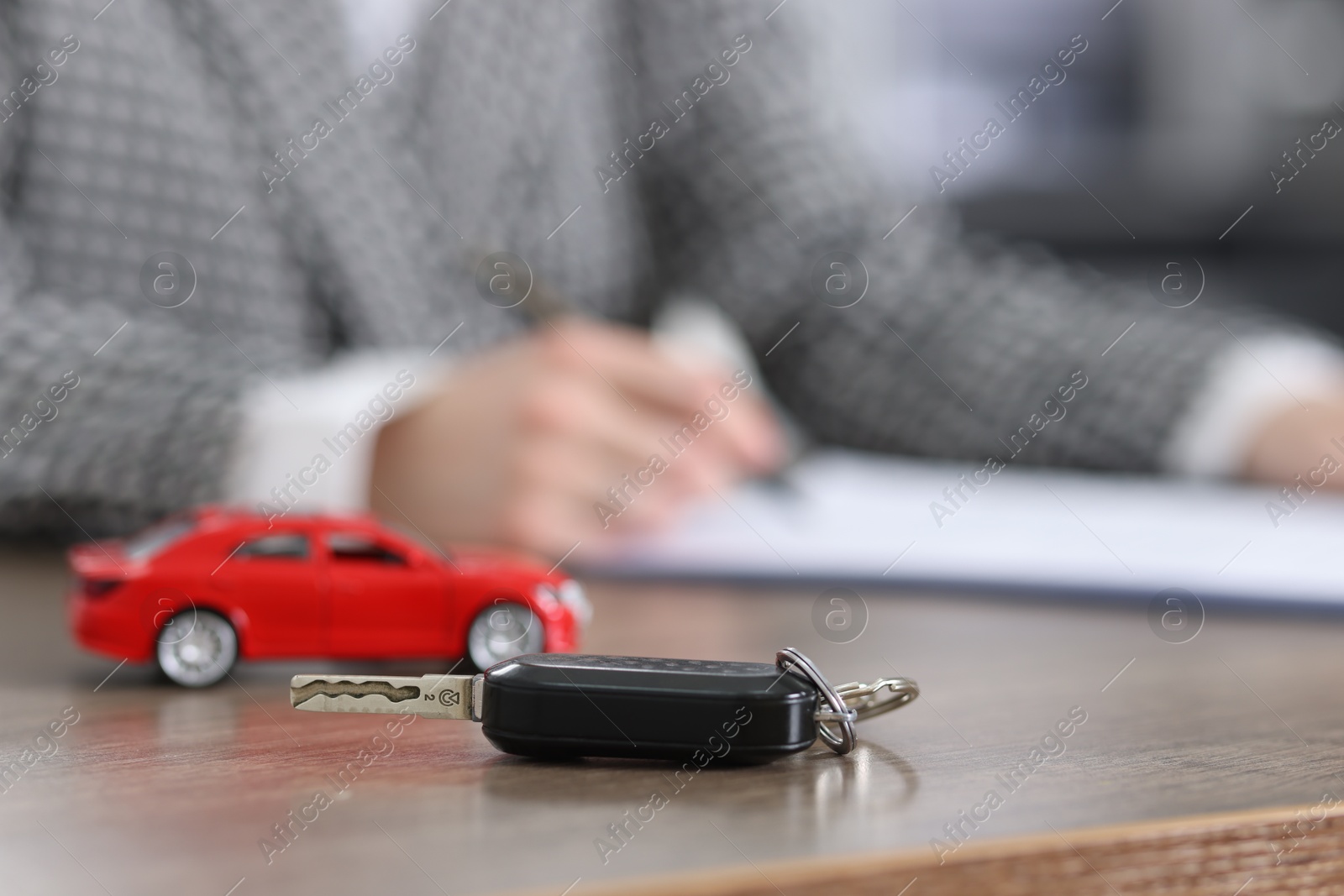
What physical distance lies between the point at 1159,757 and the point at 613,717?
17 centimetres

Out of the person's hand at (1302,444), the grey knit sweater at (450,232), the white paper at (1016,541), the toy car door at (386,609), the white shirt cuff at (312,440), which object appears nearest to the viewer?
the toy car door at (386,609)

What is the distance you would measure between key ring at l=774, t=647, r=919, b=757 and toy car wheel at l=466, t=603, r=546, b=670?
13cm

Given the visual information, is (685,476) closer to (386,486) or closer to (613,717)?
(386,486)

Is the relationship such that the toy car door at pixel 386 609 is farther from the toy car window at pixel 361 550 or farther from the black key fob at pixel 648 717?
the black key fob at pixel 648 717

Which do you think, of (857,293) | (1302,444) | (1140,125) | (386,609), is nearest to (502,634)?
(386,609)

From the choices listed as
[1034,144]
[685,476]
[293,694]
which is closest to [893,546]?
[685,476]

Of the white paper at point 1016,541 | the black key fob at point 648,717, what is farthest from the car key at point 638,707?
the white paper at point 1016,541

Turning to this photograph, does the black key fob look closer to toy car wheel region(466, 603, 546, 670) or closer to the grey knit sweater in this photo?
toy car wheel region(466, 603, 546, 670)

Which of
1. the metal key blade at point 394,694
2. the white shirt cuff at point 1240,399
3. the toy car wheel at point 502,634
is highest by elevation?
the white shirt cuff at point 1240,399

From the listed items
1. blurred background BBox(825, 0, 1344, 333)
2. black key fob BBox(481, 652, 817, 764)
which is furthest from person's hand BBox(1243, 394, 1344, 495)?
blurred background BBox(825, 0, 1344, 333)

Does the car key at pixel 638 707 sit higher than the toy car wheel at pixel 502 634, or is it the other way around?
the toy car wheel at pixel 502 634

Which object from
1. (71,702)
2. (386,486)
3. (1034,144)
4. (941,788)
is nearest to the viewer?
(941,788)

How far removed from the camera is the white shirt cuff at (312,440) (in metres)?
0.83

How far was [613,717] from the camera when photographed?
328 millimetres
